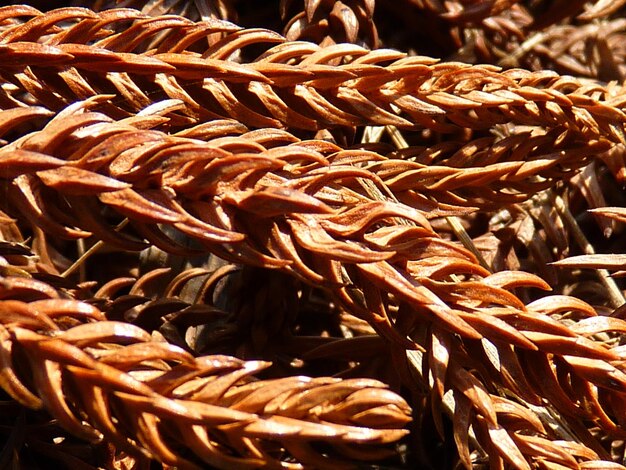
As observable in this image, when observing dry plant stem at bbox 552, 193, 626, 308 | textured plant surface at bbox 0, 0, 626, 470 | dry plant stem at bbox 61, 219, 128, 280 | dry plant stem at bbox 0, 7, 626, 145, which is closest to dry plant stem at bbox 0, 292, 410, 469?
textured plant surface at bbox 0, 0, 626, 470

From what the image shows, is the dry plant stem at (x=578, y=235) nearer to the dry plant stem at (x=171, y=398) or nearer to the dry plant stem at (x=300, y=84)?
the dry plant stem at (x=300, y=84)

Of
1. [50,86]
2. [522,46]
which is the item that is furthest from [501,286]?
[522,46]

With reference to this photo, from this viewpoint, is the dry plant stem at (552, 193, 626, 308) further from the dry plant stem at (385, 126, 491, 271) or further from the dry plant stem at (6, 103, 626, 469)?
the dry plant stem at (6, 103, 626, 469)

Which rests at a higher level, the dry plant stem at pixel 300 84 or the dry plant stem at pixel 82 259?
the dry plant stem at pixel 300 84

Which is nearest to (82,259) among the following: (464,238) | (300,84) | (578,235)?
(300,84)

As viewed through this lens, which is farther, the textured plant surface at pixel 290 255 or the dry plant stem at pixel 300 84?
the dry plant stem at pixel 300 84

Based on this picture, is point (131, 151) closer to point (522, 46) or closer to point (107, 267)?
point (107, 267)

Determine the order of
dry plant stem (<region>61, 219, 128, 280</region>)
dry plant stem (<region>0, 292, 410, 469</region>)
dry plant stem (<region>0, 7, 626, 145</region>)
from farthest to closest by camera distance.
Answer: dry plant stem (<region>61, 219, 128, 280</region>)
dry plant stem (<region>0, 7, 626, 145</region>)
dry plant stem (<region>0, 292, 410, 469</region>)

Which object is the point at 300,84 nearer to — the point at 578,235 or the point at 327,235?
the point at 327,235

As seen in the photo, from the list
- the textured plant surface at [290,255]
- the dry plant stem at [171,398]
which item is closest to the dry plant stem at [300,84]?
the textured plant surface at [290,255]

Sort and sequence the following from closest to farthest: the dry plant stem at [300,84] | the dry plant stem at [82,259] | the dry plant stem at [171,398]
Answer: the dry plant stem at [171,398]
the dry plant stem at [300,84]
the dry plant stem at [82,259]
